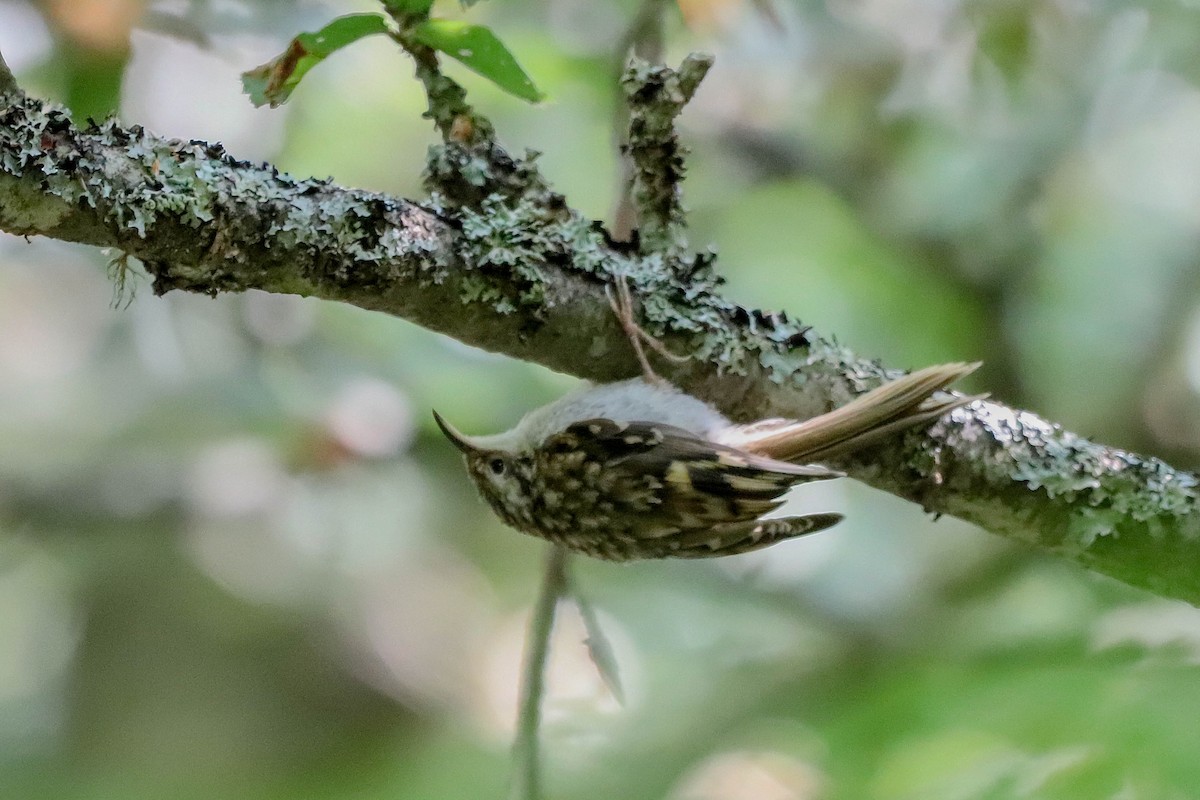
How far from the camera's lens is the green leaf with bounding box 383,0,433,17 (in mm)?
1691

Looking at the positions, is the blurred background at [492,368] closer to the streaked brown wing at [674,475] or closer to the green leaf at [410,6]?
the streaked brown wing at [674,475]

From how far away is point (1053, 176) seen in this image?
4000 millimetres

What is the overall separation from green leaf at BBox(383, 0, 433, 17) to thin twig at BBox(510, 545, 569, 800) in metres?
1.09

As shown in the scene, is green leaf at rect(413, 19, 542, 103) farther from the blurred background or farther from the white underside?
the blurred background

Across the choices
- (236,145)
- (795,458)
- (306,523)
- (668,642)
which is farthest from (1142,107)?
(306,523)

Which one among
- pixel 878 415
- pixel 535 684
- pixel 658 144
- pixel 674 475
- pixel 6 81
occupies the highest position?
pixel 658 144

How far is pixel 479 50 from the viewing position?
5.54ft

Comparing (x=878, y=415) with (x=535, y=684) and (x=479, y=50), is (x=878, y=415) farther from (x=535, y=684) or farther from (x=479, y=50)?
(x=479, y=50)

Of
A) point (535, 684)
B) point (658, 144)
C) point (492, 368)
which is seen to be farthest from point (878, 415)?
point (492, 368)

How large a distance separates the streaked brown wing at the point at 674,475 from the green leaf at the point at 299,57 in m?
0.84

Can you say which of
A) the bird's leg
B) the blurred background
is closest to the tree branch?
the bird's leg

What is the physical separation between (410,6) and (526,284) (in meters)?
0.49

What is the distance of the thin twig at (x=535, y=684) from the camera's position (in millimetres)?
1638

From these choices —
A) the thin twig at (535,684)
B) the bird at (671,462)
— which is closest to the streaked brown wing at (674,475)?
the bird at (671,462)
